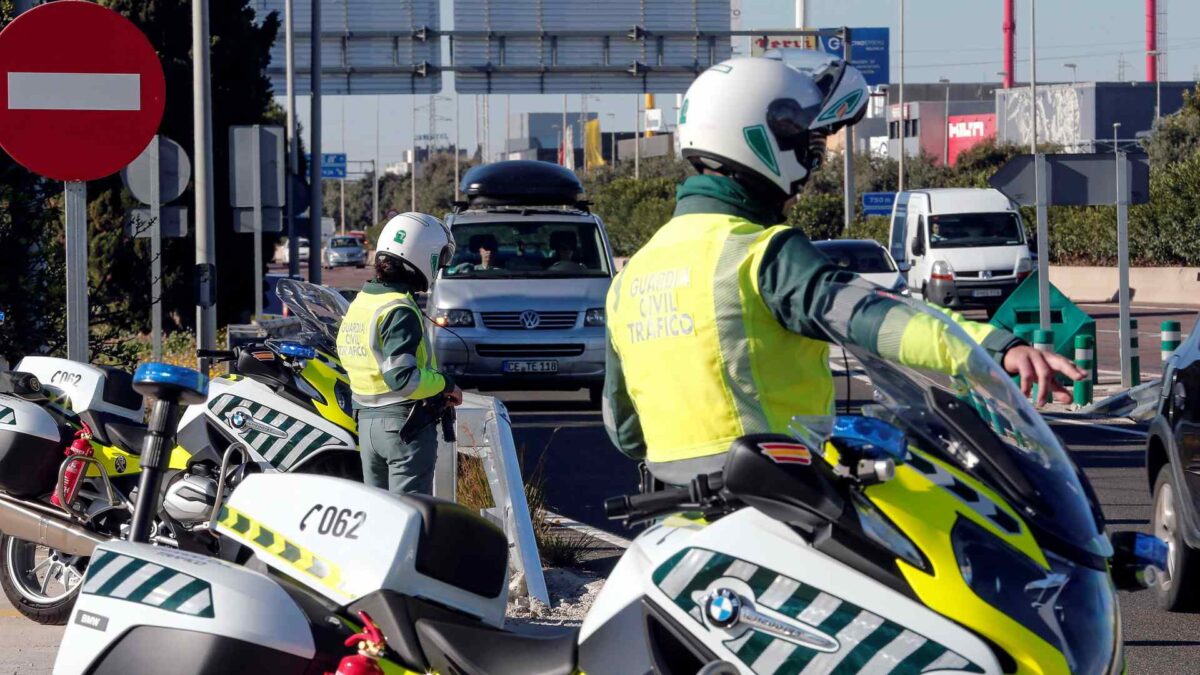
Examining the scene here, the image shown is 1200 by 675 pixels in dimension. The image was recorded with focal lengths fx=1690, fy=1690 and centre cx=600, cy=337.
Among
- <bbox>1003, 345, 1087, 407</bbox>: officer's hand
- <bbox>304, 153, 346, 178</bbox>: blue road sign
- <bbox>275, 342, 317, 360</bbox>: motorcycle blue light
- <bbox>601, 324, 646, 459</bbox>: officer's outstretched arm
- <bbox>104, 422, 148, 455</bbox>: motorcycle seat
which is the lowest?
<bbox>104, 422, 148, 455</bbox>: motorcycle seat

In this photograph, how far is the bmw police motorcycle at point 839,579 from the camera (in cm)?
272

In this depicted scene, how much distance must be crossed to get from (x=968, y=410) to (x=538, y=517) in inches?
221

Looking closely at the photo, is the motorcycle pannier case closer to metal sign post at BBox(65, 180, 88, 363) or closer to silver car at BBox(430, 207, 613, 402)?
metal sign post at BBox(65, 180, 88, 363)

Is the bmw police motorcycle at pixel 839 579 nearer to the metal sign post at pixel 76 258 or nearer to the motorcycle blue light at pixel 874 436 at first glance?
the motorcycle blue light at pixel 874 436

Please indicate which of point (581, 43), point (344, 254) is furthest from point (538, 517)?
point (344, 254)

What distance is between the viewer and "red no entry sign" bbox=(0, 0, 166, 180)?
700 cm

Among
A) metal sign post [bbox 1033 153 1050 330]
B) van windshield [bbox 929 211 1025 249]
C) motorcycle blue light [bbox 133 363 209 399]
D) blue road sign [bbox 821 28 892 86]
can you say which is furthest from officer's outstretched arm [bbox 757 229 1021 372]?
blue road sign [bbox 821 28 892 86]

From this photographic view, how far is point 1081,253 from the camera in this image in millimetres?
42969

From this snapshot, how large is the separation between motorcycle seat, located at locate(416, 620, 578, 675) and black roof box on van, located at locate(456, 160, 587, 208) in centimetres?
1525

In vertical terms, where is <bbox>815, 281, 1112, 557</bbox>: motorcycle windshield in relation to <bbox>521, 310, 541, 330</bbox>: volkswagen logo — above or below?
above

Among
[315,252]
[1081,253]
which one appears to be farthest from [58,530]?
[1081,253]

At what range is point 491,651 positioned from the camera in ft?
10.6

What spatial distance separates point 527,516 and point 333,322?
5.69 feet

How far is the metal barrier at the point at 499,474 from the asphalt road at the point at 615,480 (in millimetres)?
1376
